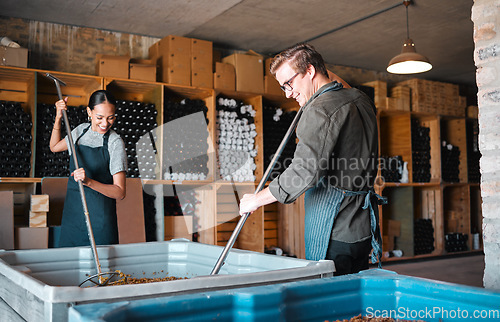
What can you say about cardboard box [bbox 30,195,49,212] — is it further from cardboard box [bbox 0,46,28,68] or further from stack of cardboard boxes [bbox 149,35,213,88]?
stack of cardboard boxes [bbox 149,35,213,88]

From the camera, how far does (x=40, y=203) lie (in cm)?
424

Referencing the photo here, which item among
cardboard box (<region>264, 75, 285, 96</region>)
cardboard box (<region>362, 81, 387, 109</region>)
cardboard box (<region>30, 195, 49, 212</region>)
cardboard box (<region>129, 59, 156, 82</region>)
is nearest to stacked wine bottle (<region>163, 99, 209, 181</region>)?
cardboard box (<region>129, 59, 156, 82</region>)

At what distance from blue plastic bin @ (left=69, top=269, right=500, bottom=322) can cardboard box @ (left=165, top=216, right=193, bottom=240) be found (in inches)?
165

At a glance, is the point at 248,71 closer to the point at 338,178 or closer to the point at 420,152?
the point at 420,152

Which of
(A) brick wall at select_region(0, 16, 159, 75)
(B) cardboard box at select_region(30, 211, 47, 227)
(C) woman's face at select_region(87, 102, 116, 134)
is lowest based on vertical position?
(B) cardboard box at select_region(30, 211, 47, 227)

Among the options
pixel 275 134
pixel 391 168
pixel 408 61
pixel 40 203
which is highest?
pixel 408 61

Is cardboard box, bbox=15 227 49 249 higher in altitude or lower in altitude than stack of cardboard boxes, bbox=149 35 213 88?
lower

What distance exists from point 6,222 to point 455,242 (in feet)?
22.1

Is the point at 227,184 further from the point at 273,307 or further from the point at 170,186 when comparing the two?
the point at 273,307

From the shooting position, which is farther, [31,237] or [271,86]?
[271,86]

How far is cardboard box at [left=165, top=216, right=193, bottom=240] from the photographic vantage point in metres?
5.29

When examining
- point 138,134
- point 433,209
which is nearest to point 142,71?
point 138,134

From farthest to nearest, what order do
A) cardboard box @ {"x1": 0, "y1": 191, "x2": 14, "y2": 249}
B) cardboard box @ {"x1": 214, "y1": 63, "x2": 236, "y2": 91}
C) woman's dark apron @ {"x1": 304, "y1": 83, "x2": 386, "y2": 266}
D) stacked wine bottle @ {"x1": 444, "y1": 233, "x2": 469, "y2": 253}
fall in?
stacked wine bottle @ {"x1": 444, "y1": 233, "x2": 469, "y2": 253}
cardboard box @ {"x1": 214, "y1": 63, "x2": 236, "y2": 91}
cardboard box @ {"x1": 0, "y1": 191, "x2": 14, "y2": 249}
woman's dark apron @ {"x1": 304, "y1": 83, "x2": 386, "y2": 266}

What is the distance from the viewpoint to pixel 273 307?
102 centimetres
